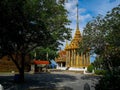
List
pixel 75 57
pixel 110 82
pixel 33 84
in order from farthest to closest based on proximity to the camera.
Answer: pixel 75 57
pixel 33 84
pixel 110 82

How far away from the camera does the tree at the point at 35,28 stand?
26.2 meters

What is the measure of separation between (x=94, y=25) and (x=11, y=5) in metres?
19.8

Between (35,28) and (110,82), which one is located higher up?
(35,28)

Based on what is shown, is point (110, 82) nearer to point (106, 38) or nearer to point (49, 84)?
point (49, 84)

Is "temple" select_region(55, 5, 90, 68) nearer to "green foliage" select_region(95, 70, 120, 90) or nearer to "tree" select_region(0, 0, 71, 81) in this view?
"tree" select_region(0, 0, 71, 81)

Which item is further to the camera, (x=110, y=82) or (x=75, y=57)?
Answer: (x=75, y=57)

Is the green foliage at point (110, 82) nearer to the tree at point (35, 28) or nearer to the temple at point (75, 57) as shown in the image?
the tree at point (35, 28)

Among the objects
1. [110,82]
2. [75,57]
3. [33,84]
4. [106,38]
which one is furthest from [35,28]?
[75,57]

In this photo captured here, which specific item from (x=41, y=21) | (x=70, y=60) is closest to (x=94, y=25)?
(x=41, y=21)

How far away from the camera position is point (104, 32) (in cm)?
3872

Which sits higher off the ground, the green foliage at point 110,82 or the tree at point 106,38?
the tree at point 106,38

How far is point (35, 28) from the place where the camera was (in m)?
31.6

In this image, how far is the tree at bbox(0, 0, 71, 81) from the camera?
2617 centimetres

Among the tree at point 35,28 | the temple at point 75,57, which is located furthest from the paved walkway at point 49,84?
the temple at point 75,57
